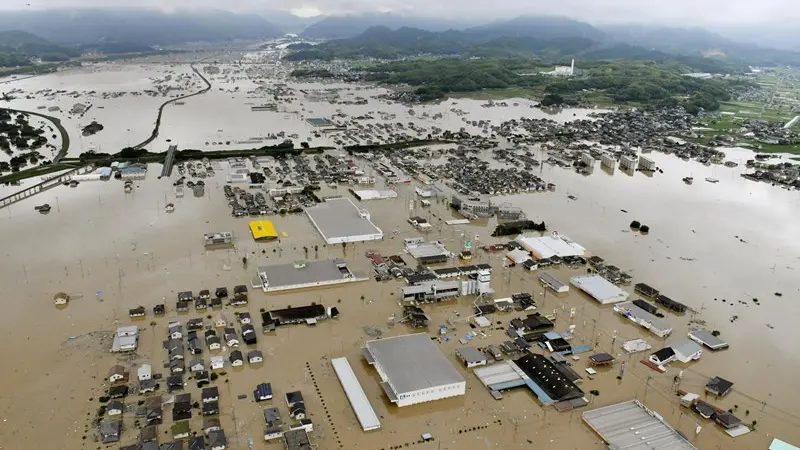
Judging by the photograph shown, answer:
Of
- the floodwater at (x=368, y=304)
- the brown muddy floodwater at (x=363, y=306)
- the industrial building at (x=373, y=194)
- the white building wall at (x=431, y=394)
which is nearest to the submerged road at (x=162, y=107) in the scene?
the floodwater at (x=368, y=304)

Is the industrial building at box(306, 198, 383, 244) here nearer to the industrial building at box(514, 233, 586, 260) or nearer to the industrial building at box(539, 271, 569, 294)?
the industrial building at box(514, 233, 586, 260)

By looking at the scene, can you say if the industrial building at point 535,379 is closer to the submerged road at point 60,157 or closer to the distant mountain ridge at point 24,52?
the submerged road at point 60,157

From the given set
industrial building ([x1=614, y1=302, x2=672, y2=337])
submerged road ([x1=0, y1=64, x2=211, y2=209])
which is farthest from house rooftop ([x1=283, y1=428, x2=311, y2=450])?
submerged road ([x1=0, y1=64, x2=211, y2=209])

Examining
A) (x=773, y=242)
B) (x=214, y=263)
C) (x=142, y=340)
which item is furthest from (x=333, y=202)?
(x=773, y=242)

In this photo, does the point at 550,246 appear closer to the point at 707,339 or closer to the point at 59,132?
the point at 707,339

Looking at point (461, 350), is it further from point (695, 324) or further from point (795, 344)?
point (795, 344)

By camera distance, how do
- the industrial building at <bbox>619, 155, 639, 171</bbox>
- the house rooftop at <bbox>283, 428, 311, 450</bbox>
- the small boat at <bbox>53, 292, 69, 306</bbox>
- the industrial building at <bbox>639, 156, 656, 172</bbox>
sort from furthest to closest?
the industrial building at <bbox>639, 156, 656, 172</bbox> < the industrial building at <bbox>619, 155, 639, 171</bbox> < the small boat at <bbox>53, 292, 69, 306</bbox> < the house rooftop at <bbox>283, 428, 311, 450</bbox>
